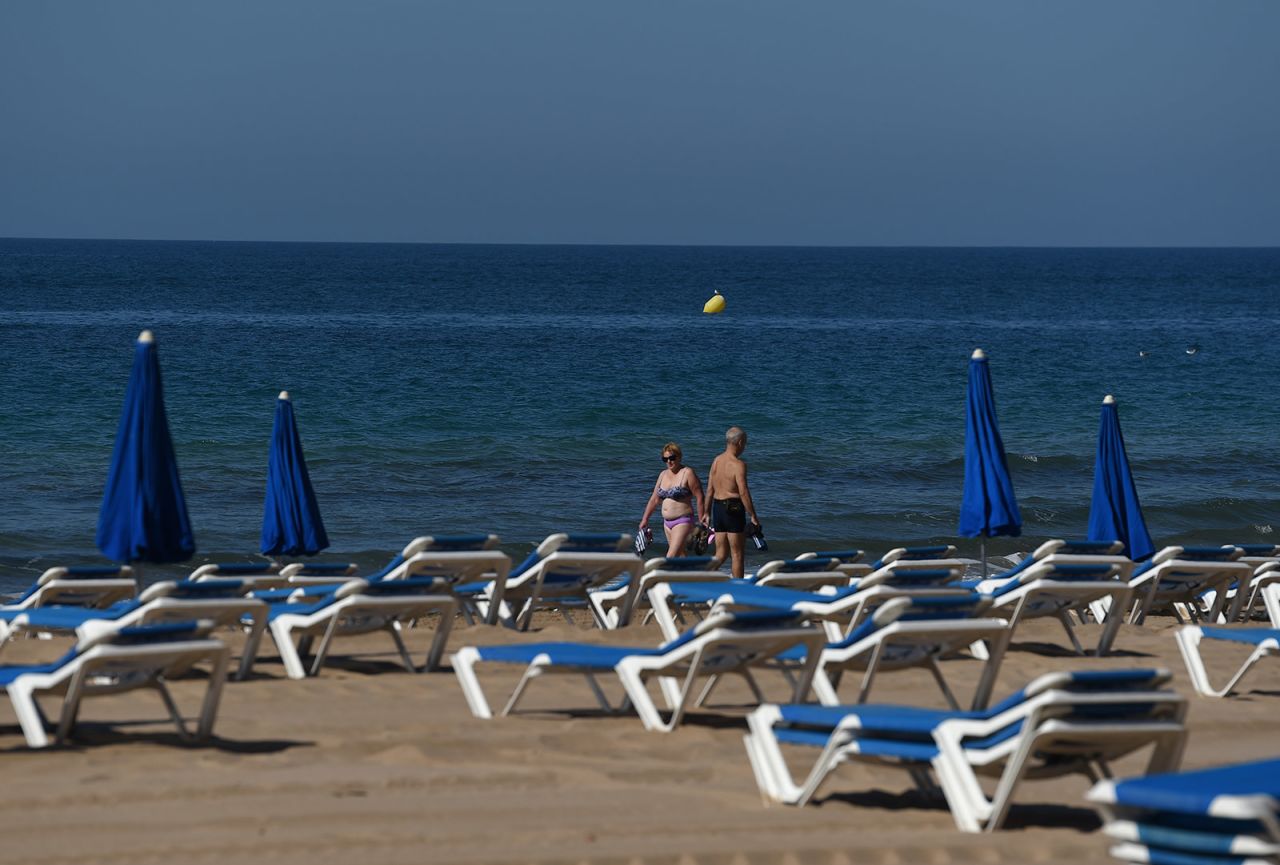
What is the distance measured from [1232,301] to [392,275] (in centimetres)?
4860

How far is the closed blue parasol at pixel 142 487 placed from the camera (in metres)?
8.01

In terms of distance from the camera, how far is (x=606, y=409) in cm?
3278

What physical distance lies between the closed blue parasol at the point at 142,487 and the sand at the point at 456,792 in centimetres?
69

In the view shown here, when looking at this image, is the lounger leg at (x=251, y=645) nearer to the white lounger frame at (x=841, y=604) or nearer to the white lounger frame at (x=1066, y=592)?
the white lounger frame at (x=841, y=604)

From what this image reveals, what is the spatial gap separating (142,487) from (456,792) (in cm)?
Answer: 305

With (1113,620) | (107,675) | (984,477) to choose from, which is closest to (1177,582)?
(984,477)

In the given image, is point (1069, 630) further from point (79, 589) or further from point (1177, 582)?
point (79, 589)

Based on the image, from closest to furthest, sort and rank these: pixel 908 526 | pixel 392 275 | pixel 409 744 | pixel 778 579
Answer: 1. pixel 409 744
2. pixel 778 579
3. pixel 908 526
4. pixel 392 275

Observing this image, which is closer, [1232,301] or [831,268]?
[1232,301]

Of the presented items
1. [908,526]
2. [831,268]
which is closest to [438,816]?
[908,526]

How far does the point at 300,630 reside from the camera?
8.12 meters

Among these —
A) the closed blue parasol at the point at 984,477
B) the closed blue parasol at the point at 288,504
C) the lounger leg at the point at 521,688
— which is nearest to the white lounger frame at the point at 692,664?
the lounger leg at the point at 521,688

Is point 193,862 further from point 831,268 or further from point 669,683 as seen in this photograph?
point 831,268

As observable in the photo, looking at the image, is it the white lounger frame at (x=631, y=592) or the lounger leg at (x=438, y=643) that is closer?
the lounger leg at (x=438, y=643)
